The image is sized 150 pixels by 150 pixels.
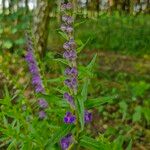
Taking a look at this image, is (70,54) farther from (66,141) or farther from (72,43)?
(66,141)

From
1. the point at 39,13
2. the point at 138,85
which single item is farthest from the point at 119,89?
the point at 39,13

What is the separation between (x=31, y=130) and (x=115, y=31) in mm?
12835

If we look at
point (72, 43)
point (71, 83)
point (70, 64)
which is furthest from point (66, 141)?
point (72, 43)

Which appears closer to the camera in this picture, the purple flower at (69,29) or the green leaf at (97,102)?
the purple flower at (69,29)

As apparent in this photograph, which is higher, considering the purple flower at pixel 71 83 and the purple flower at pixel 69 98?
the purple flower at pixel 71 83

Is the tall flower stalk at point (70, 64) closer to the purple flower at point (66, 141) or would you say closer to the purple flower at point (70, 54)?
the purple flower at point (70, 54)

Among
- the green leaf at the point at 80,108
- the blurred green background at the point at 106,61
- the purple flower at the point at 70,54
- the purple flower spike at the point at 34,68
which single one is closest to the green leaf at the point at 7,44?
the blurred green background at the point at 106,61

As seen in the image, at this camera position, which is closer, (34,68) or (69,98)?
(69,98)

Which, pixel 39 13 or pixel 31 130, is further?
pixel 39 13

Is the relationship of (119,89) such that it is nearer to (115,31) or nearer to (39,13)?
(39,13)

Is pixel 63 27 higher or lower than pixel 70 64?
higher

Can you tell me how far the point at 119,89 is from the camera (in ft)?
24.6

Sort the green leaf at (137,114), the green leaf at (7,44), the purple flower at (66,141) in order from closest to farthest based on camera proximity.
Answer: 1. the purple flower at (66,141)
2. the green leaf at (137,114)
3. the green leaf at (7,44)

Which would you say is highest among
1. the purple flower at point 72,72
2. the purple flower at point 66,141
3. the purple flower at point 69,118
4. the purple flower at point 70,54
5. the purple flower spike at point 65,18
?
the purple flower spike at point 65,18
